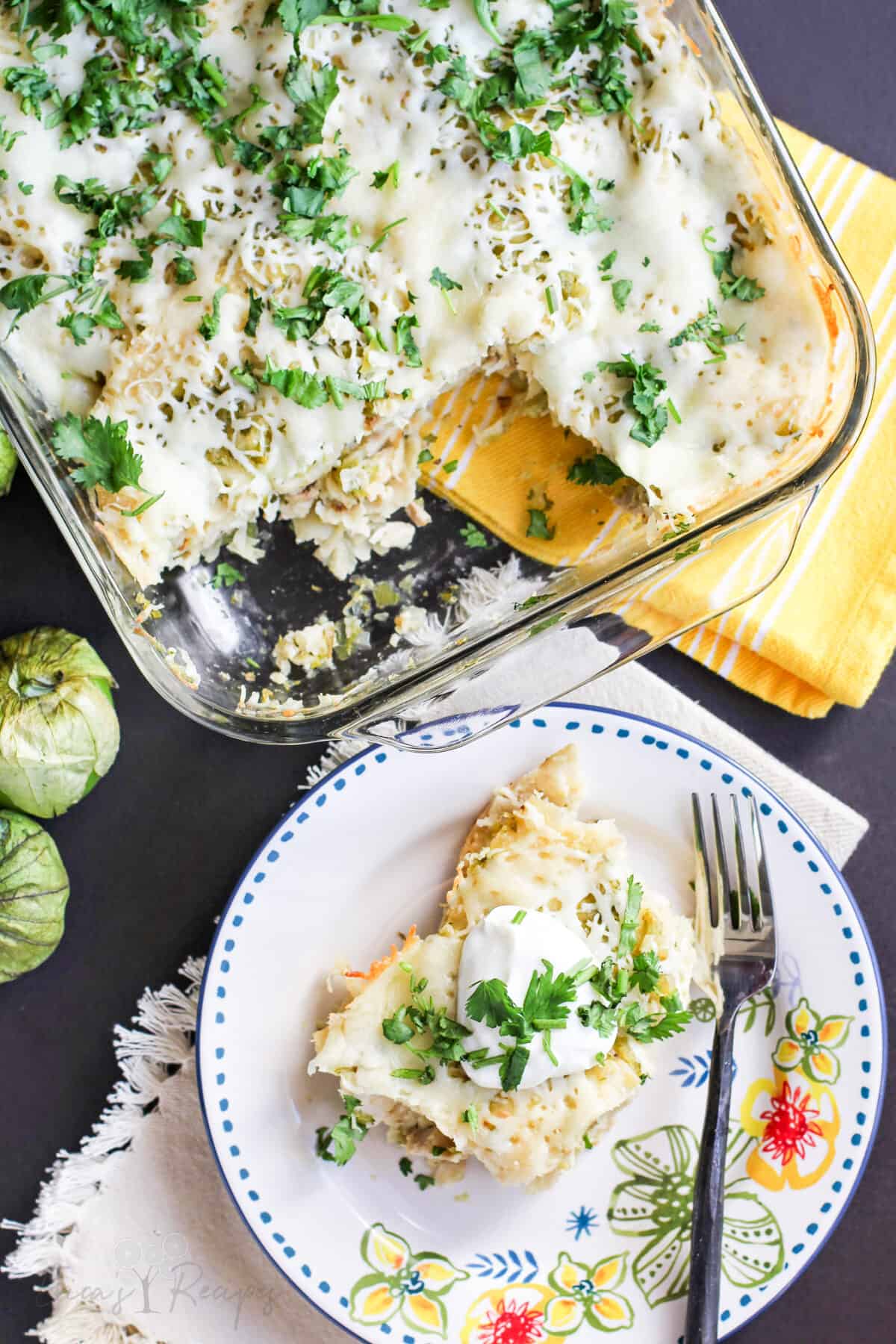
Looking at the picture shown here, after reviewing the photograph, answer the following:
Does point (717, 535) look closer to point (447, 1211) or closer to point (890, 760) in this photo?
point (890, 760)

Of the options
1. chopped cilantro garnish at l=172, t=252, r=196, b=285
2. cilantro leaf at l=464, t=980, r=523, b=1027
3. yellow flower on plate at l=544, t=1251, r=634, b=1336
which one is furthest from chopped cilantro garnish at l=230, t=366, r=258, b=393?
yellow flower on plate at l=544, t=1251, r=634, b=1336

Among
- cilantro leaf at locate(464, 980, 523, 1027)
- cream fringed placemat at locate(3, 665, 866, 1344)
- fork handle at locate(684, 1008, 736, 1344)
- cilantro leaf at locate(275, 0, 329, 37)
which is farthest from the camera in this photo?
cream fringed placemat at locate(3, 665, 866, 1344)

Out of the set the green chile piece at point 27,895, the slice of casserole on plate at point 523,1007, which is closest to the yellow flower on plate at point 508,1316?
the slice of casserole on plate at point 523,1007

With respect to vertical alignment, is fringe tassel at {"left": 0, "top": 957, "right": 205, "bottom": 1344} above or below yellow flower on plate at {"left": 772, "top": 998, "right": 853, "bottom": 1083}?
below

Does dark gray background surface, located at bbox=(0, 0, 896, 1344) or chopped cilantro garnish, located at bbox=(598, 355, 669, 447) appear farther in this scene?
dark gray background surface, located at bbox=(0, 0, 896, 1344)

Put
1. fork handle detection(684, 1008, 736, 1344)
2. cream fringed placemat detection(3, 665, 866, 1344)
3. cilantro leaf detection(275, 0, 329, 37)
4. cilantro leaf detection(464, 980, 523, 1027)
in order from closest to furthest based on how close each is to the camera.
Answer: cilantro leaf detection(275, 0, 329, 37), cilantro leaf detection(464, 980, 523, 1027), fork handle detection(684, 1008, 736, 1344), cream fringed placemat detection(3, 665, 866, 1344)

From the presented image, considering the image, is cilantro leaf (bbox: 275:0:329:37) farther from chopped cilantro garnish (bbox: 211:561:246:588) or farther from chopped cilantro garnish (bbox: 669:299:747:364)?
chopped cilantro garnish (bbox: 211:561:246:588)
